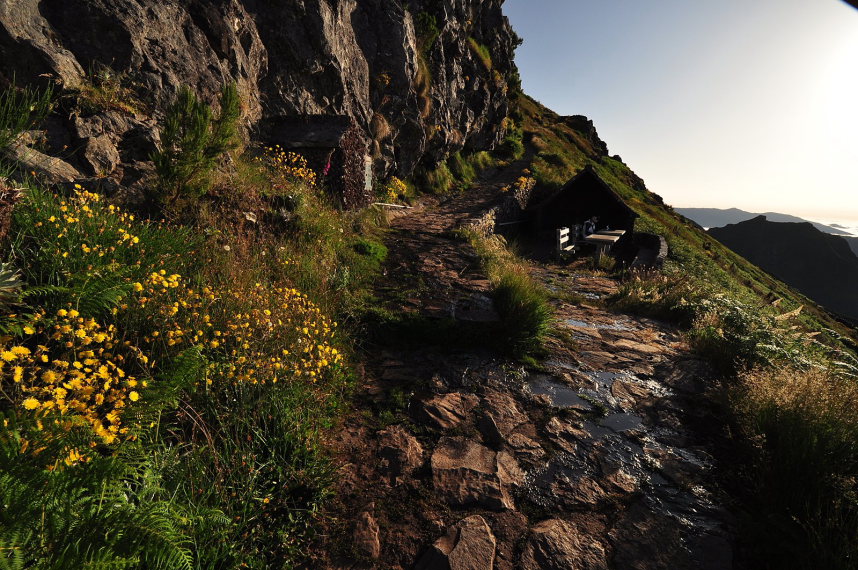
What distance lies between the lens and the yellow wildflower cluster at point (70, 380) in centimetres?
206

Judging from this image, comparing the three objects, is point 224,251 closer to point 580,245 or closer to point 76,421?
point 76,421

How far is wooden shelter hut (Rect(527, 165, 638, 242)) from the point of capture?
19.8 meters

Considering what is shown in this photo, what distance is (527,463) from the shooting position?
11.9 feet

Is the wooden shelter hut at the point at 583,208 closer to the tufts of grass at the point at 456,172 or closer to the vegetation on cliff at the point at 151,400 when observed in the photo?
the tufts of grass at the point at 456,172

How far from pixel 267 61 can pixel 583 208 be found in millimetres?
17468

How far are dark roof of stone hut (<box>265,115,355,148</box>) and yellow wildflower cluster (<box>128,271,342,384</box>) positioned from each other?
7781mm

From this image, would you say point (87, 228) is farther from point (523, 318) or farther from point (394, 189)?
point (394, 189)

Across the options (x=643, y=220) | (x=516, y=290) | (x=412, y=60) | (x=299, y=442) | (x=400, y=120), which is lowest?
(x=299, y=442)

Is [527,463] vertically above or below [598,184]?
below

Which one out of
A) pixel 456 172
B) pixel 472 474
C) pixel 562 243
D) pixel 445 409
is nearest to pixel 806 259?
pixel 456 172

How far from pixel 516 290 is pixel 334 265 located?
11.6ft

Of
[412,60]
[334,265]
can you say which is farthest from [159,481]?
[412,60]

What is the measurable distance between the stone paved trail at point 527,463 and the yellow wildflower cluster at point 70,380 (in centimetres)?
177

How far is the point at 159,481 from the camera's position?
244 cm
